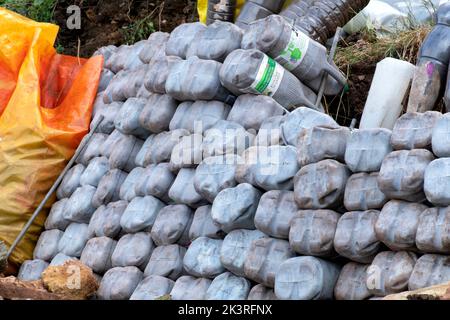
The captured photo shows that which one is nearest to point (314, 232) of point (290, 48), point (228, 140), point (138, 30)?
point (228, 140)

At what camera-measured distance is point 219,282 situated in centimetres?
397

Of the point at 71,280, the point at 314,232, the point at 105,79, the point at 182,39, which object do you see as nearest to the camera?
the point at 314,232

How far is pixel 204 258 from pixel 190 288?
0.40ft

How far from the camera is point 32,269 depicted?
5.06 m

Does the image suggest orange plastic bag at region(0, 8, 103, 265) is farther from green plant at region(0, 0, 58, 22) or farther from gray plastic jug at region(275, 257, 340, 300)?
gray plastic jug at region(275, 257, 340, 300)

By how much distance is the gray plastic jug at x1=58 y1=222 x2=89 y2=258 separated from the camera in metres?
4.92

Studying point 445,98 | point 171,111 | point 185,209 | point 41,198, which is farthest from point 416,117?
point 41,198

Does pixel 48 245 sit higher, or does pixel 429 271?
pixel 429 271

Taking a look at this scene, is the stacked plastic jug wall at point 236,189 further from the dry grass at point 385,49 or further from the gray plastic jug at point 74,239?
the dry grass at point 385,49

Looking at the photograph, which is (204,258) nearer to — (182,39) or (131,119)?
(131,119)

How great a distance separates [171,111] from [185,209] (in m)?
0.56

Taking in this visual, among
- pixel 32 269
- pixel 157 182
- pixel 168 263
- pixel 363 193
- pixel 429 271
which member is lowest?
pixel 32 269
